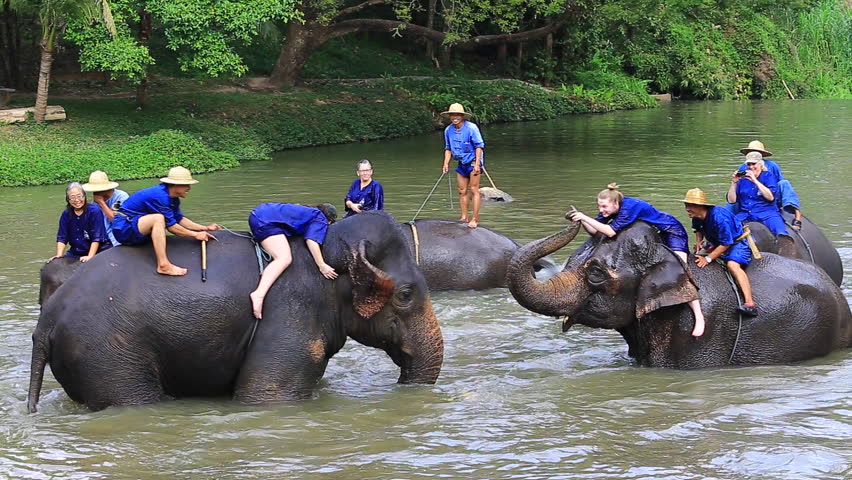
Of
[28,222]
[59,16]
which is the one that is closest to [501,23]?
[59,16]

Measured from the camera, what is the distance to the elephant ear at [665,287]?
7633mm

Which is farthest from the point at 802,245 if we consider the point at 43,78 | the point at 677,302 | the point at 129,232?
the point at 43,78

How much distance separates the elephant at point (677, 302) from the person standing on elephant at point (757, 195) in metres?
1.21

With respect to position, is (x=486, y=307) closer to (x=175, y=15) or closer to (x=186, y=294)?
(x=186, y=294)

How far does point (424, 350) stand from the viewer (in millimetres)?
7039

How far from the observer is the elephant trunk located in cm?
698

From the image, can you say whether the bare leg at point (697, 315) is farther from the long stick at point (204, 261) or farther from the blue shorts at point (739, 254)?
the long stick at point (204, 261)

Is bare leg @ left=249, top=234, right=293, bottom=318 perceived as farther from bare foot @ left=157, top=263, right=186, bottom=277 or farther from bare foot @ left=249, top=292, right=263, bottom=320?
bare foot @ left=157, top=263, right=186, bottom=277

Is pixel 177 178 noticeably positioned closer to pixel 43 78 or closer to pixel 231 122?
pixel 43 78

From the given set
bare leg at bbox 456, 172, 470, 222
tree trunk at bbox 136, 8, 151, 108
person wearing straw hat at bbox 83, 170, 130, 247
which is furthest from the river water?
tree trunk at bbox 136, 8, 151, 108

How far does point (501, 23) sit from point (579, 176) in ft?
24.8

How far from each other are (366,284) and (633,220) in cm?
213

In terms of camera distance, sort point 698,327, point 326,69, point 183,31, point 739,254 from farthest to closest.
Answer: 1. point 326,69
2. point 183,31
3. point 739,254
4. point 698,327

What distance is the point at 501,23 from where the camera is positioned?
26.4m
